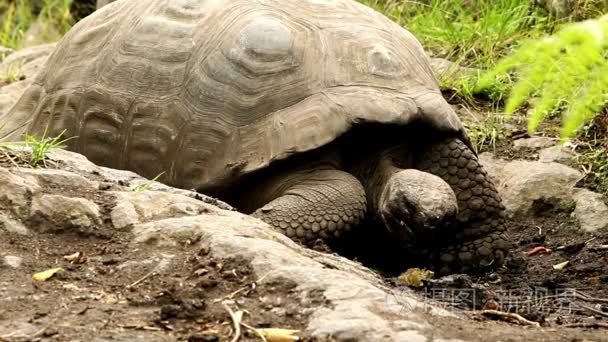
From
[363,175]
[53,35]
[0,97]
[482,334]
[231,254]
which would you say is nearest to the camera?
[482,334]

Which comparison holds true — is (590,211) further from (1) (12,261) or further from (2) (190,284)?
(1) (12,261)

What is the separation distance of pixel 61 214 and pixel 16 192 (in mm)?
163

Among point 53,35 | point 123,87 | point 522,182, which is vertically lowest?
point 53,35

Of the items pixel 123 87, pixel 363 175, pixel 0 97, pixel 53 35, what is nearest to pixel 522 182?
pixel 363 175

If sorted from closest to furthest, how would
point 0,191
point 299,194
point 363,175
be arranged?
point 0,191 → point 299,194 → point 363,175

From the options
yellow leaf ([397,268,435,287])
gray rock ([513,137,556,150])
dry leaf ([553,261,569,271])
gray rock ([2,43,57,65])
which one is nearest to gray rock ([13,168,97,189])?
yellow leaf ([397,268,435,287])

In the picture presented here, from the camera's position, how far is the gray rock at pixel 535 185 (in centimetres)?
532

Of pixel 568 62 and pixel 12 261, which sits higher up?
pixel 568 62

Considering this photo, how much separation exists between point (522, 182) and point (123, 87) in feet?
6.92

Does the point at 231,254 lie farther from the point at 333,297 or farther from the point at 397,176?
the point at 397,176

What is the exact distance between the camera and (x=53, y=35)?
32.9 feet

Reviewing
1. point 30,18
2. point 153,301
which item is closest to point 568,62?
point 153,301

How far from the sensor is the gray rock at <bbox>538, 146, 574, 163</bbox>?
18.5 ft

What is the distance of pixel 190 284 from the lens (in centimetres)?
287
